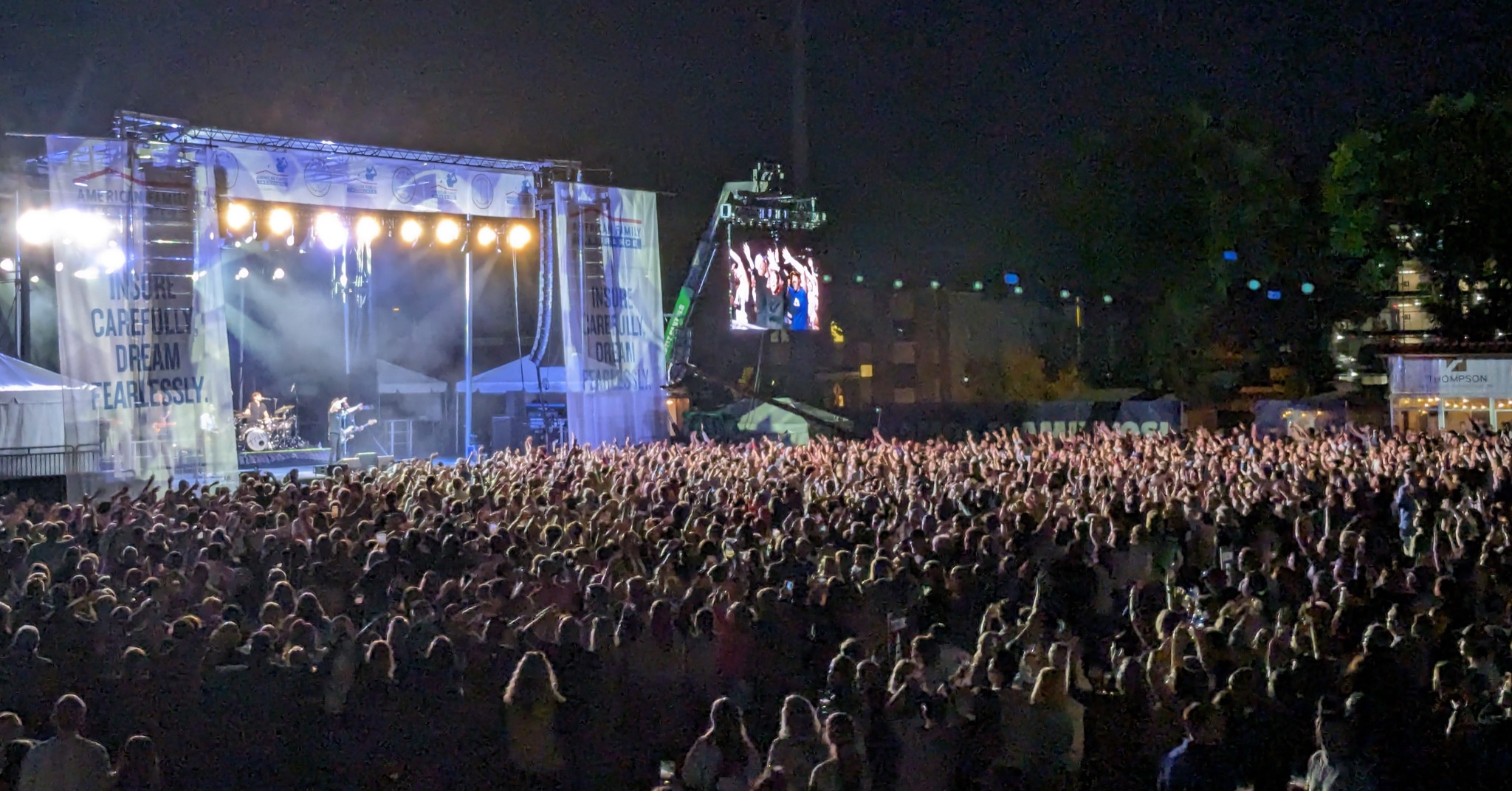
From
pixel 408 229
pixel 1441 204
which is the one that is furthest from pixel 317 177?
pixel 1441 204

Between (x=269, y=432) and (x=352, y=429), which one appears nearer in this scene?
(x=269, y=432)

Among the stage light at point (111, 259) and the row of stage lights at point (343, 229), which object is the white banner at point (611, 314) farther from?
the stage light at point (111, 259)

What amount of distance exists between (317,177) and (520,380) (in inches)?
307

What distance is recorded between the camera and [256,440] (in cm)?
2103

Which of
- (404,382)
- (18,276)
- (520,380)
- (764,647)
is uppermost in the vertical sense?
(18,276)

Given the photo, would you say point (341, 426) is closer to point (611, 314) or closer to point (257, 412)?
point (257, 412)

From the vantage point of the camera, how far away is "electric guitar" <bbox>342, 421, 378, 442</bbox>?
857 inches

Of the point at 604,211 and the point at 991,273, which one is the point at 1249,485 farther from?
the point at 991,273

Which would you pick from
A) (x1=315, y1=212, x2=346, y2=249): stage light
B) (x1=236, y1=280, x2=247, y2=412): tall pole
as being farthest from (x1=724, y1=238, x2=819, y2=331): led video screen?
(x1=315, y1=212, x2=346, y2=249): stage light

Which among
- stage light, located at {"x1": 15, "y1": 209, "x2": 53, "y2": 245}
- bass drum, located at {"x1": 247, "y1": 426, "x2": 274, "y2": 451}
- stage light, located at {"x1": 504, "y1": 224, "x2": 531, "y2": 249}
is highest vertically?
stage light, located at {"x1": 504, "y1": 224, "x2": 531, "y2": 249}

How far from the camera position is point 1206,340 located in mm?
34625

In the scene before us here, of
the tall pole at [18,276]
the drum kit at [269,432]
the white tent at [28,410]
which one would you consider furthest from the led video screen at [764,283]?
the white tent at [28,410]

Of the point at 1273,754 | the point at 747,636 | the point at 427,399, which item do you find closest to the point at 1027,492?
the point at 747,636

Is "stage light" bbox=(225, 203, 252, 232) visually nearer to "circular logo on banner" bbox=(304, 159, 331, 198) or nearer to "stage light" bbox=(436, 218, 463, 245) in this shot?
"circular logo on banner" bbox=(304, 159, 331, 198)
